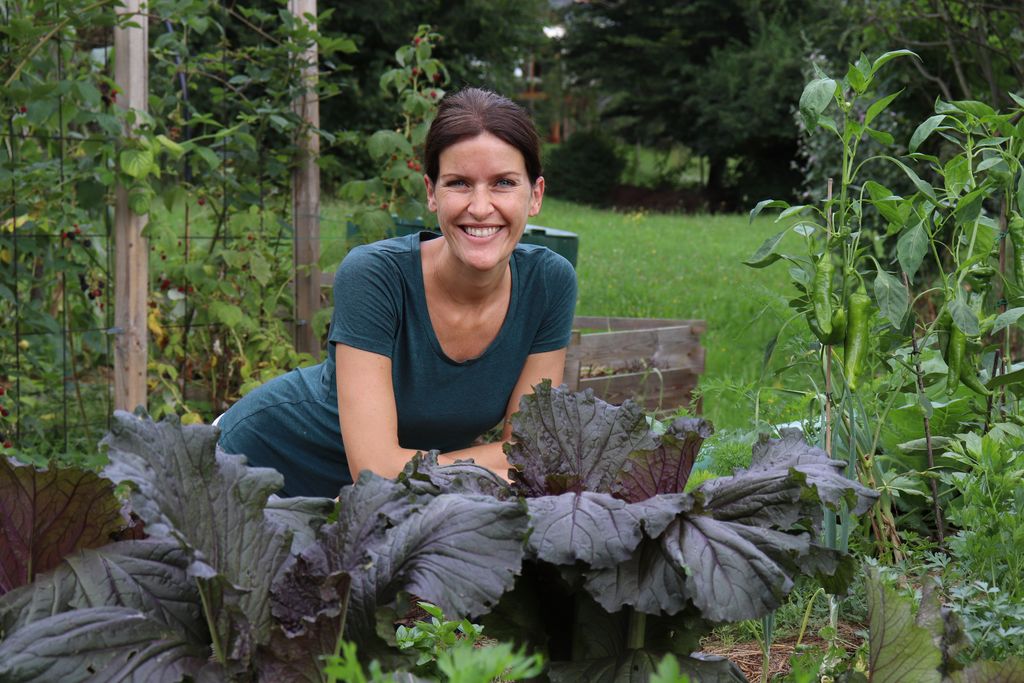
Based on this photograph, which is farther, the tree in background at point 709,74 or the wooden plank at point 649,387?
the tree in background at point 709,74

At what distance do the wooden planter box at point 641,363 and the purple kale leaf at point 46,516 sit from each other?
3865mm

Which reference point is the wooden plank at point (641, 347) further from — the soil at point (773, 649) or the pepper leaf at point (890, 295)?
the pepper leaf at point (890, 295)

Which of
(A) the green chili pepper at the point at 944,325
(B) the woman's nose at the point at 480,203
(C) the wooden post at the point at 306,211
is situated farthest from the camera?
(C) the wooden post at the point at 306,211

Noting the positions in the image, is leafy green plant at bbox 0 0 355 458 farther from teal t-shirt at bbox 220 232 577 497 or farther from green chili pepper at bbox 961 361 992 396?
green chili pepper at bbox 961 361 992 396

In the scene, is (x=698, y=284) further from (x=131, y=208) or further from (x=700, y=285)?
(x=131, y=208)

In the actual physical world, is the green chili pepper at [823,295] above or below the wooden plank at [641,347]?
above

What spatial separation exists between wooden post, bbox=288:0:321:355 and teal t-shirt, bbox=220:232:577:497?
2.38 metres

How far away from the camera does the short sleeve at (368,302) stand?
8.21ft

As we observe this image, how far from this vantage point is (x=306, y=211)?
17.8 ft

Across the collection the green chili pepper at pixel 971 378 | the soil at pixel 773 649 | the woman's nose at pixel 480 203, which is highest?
the woman's nose at pixel 480 203

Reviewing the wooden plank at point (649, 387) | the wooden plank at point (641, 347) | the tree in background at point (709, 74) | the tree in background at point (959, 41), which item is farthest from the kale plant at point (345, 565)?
the tree in background at point (709, 74)

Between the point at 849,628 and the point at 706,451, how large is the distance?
51 centimetres

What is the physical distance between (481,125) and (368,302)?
0.49 meters

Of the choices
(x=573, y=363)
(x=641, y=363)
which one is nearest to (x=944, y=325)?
(x=573, y=363)
